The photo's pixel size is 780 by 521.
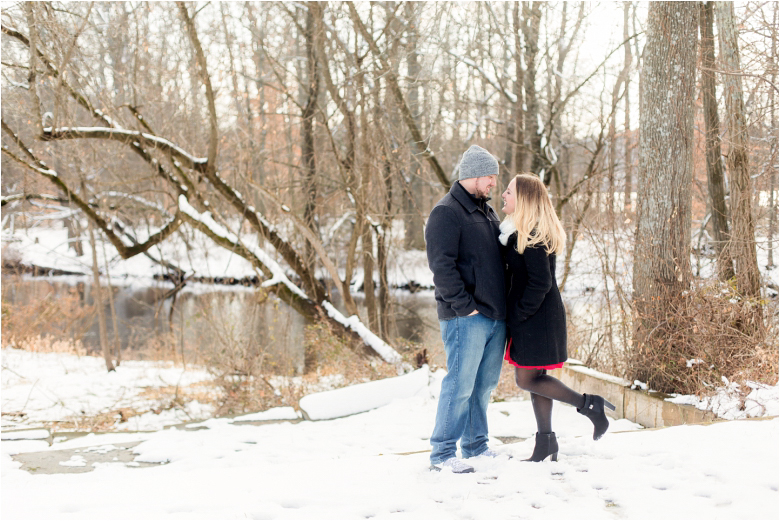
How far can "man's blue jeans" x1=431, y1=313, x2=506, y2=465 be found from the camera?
11.4ft

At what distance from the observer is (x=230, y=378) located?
8570mm

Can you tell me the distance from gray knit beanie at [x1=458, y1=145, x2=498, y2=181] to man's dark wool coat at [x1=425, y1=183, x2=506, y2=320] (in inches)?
4.8

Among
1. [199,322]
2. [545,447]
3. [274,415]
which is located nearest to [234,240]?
[274,415]

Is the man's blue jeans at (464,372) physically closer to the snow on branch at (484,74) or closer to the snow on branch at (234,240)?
the snow on branch at (234,240)

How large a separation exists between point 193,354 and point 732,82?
984 cm

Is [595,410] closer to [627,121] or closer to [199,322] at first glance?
[627,121]

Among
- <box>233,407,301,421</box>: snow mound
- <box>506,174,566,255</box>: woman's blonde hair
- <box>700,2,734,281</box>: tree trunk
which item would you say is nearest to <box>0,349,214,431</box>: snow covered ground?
<box>233,407,301,421</box>: snow mound

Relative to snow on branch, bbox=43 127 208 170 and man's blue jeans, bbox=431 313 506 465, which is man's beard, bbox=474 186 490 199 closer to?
man's blue jeans, bbox=431 313 506 465

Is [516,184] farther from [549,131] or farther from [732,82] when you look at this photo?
[549,131]

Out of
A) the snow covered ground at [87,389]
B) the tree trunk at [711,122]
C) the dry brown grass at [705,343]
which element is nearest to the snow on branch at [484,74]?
the tree trunk at [711,122]

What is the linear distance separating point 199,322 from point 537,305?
36.3 feet

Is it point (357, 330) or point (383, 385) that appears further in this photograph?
point (357, 330)

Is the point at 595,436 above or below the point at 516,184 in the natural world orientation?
below

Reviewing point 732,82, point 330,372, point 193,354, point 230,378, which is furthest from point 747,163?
point 193,354
